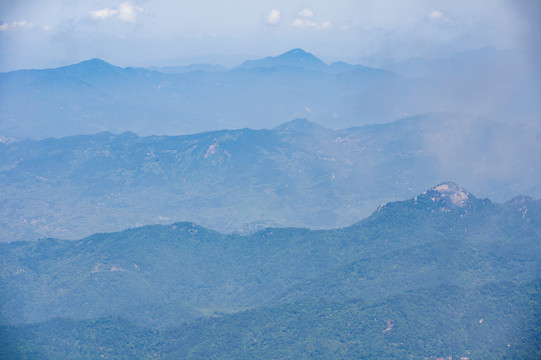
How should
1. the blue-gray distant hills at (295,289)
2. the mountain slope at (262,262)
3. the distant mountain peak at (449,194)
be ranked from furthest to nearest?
the distant mountain peak at (449,194) → the mountain slope at (262,262) → the blue-gray distant hills at (295,289)

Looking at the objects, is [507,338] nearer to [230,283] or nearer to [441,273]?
[441,273]

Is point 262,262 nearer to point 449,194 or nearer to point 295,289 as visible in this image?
point 295,289

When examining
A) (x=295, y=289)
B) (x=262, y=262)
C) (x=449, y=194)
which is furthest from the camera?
(x=262, y=262)

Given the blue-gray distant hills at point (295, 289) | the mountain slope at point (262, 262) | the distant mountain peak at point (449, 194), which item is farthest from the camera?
the distant mountain peak at point (449, 194)

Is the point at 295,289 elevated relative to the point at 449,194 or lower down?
lower down

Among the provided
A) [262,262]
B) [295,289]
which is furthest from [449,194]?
[262,262]

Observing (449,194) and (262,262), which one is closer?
(449,194)

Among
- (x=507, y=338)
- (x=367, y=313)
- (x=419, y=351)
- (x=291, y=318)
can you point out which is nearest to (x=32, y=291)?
(x=291, y=318)

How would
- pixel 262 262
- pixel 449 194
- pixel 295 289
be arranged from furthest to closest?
A: pixel 262 262
pixel 449 194
pixel 295 289
